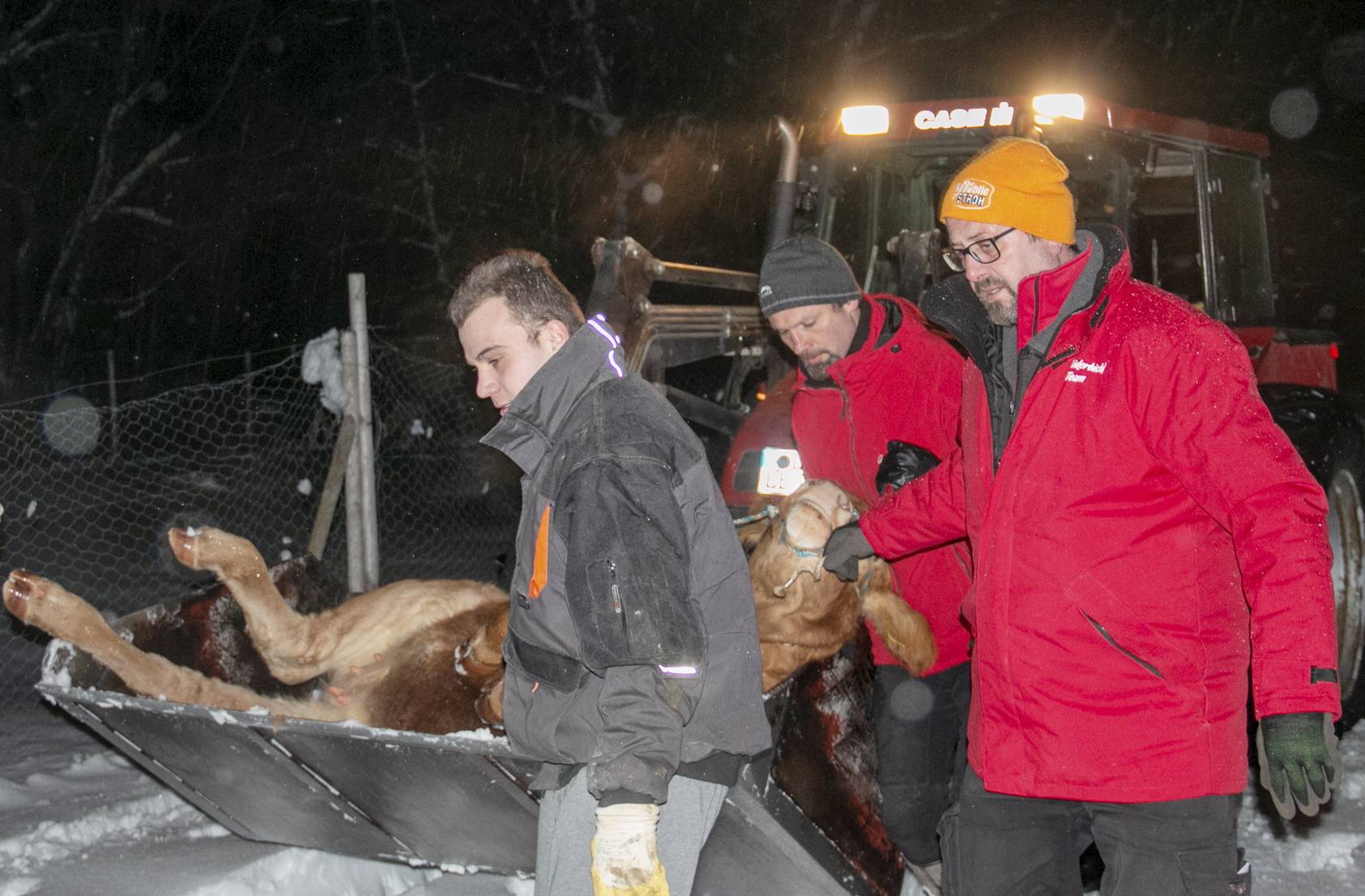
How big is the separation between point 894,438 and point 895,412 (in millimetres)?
83

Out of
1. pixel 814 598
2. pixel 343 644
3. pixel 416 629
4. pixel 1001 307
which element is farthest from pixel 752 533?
pixel 343 644

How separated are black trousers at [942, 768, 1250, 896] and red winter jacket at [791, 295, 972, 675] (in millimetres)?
960

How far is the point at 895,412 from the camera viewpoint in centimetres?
364

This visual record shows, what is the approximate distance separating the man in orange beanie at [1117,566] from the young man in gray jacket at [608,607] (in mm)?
639

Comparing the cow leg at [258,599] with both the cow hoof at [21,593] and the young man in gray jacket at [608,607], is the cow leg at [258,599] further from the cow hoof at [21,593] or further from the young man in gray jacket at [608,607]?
the young man in gray jacket at [608,607]

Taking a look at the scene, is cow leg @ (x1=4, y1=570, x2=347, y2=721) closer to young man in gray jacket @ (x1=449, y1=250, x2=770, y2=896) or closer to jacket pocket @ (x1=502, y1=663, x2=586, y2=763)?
jacket pocket @ (x1=502, y1=663, x2=586, y2=763)

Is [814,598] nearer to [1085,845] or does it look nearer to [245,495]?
[1085,845]

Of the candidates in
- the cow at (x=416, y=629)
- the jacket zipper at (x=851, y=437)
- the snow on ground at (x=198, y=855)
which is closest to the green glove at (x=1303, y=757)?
the cow at (x=416, y=629)

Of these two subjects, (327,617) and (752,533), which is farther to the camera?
(327,617)

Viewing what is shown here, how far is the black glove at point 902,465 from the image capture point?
3.45 m

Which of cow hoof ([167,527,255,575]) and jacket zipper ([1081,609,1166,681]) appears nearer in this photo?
jacket zipper ([1081,609,1166,681])

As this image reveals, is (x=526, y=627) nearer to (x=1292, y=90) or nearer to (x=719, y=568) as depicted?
(x=719, y=568)

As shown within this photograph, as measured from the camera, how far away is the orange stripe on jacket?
Answer: 200 cm

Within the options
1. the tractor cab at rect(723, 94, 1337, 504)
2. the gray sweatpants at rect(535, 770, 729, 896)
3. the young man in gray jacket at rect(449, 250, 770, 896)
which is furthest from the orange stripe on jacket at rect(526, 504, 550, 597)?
the tractor cab at rect(723, 94, 1337, 504)
